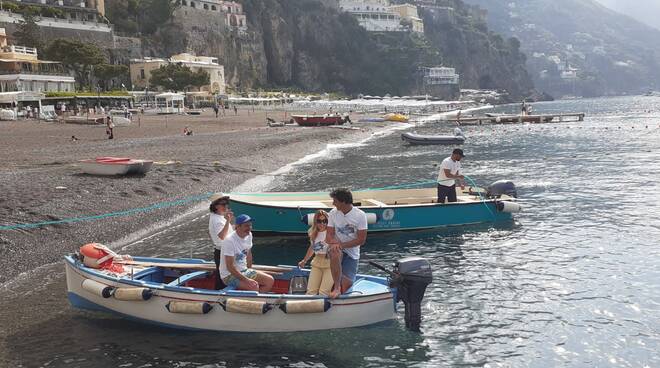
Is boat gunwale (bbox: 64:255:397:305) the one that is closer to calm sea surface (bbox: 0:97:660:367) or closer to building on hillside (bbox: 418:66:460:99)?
calm sea surface (bbox: 0:97:660:367)

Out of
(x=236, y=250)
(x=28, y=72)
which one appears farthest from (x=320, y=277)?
(x=28, y=72)

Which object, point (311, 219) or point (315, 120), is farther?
point (315, 120)

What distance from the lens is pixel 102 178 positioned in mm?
22734

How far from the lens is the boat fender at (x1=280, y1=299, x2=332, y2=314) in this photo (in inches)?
385

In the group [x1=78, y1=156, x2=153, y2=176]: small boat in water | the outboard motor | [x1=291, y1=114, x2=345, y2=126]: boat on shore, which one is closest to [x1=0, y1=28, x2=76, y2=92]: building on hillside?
[x1=291, y1=114, x2=345, y2=126]: boat on shore

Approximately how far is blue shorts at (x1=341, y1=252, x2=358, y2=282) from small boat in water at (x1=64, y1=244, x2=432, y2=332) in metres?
0.34

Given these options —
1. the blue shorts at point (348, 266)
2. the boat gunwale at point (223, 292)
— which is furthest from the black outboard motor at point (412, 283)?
the blue shorts at point (348, 266)

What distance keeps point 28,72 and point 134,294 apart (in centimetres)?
6844

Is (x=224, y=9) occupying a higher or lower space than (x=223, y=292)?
higher

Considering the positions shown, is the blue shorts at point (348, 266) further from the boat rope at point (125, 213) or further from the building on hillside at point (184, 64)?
the building on hillside at point (184, 64)

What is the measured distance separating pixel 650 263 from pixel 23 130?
146 feet

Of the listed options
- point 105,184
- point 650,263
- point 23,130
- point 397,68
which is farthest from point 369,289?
point 397,68

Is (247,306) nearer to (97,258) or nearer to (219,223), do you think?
(219,223)

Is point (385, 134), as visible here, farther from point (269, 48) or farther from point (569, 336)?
point (269, 48)
